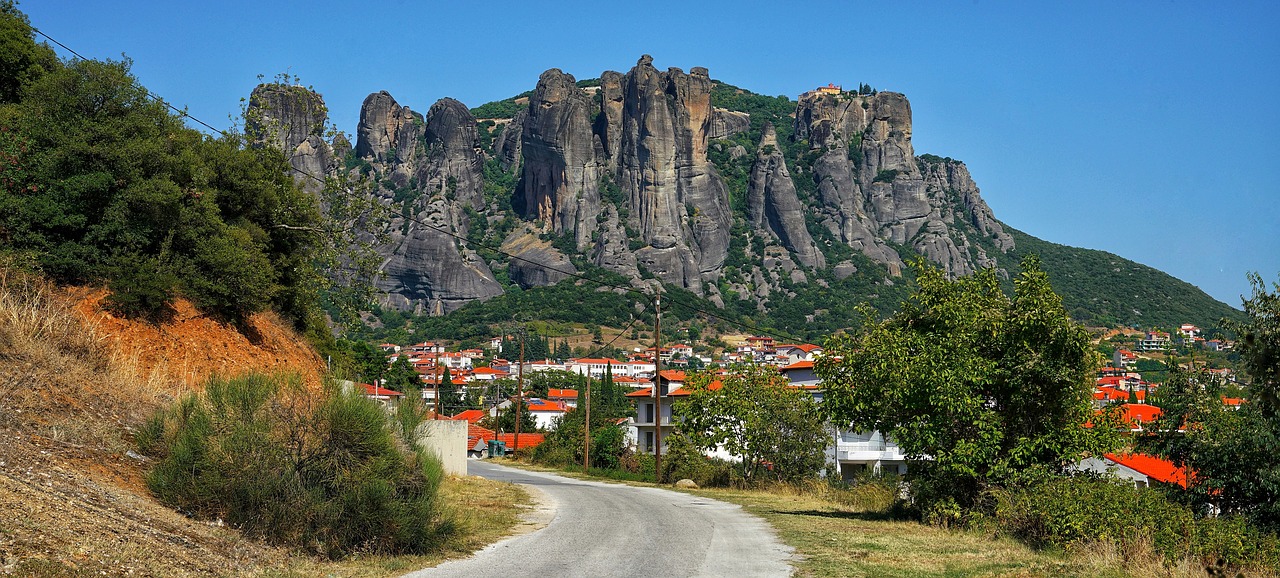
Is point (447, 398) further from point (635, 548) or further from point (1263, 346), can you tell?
point (1263, 346)

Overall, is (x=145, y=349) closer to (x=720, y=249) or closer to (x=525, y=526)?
(x=525, y=526)

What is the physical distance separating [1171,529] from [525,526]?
10184 millimetres

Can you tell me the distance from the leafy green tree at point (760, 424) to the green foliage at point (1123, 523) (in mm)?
17931

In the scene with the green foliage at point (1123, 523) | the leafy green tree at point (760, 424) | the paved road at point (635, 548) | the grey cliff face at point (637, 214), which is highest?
the grey cliff face at point (637, 214)

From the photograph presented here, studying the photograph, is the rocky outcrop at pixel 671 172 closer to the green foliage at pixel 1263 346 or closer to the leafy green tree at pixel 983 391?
the leafy green tree at pixel 983 391

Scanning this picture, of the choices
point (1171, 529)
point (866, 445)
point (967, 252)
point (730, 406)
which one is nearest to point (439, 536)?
point (1171, 529)

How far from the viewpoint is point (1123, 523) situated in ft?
45.8

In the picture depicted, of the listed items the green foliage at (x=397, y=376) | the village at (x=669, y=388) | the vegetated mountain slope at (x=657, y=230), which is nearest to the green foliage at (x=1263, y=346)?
the village at (x=669, y=388)

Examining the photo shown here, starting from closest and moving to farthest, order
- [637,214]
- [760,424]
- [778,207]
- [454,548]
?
[454,548]
[760,424]
[637,214]
[778,207]

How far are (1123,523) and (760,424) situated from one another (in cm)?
2236

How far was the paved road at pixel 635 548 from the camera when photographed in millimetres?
12117

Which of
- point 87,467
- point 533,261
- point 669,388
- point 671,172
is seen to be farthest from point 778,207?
point 87,467

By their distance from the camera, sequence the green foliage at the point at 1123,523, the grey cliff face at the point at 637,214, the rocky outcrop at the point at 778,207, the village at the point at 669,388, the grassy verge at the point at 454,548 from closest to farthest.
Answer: the grassy verge at the point at 454,548 < the green foliage at the point at 1123,523 < the village at the point at 669,388 < the grey cliff face at the point at 637,214 < the rocky outcrop at the point at 778,207

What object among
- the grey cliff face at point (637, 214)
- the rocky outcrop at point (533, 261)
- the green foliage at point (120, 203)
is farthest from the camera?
the grey cliff face at point (637, 214)
